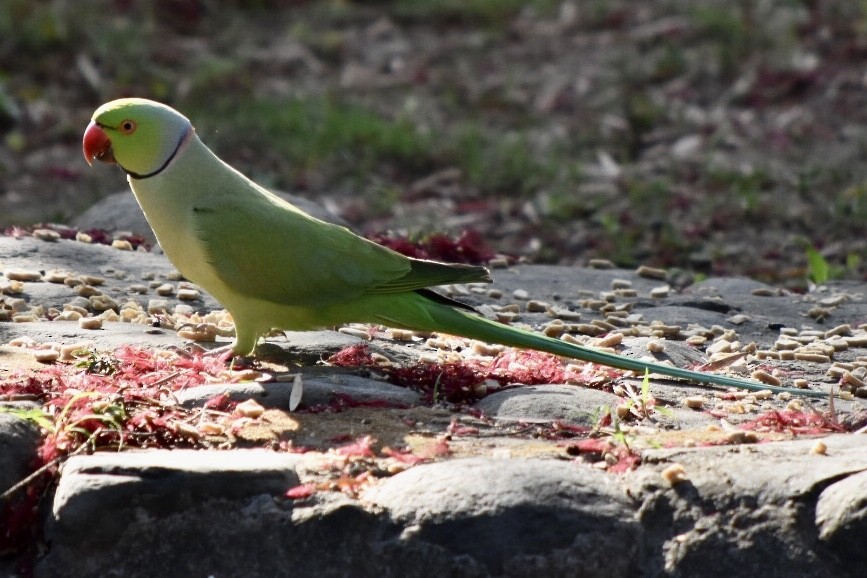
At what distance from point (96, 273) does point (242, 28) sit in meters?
6.99

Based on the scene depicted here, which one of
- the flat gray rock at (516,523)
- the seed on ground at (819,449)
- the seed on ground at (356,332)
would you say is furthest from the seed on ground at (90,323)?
the seed on ground at (819,449)

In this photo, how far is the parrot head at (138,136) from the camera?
4180 millimetres

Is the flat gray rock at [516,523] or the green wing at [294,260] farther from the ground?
the green wing at [294,260]

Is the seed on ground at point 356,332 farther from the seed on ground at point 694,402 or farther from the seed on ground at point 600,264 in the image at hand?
the seed on ground at point 600,264

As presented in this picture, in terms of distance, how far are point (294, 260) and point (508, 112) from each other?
690 centimetres

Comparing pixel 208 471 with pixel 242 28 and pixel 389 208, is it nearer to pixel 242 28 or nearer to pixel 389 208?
pixel 389 208

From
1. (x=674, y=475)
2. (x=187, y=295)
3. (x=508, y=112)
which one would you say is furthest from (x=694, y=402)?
(x=508, y=112)

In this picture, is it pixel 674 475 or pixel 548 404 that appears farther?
pixel 548 404

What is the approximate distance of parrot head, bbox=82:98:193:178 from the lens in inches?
165

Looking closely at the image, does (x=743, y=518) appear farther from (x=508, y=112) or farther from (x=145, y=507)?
(x=508, y=112)

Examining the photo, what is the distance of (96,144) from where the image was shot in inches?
166

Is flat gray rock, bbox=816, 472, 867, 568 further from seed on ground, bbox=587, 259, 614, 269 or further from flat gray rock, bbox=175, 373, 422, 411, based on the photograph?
seed on ground, bbox=587, 259, 614, 269

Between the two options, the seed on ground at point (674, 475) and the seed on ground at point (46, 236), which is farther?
the seed on ground at point (46, 236)

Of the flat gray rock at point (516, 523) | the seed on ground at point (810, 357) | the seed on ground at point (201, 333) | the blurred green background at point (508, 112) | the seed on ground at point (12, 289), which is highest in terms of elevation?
the blurred green background at point (508, 112)
